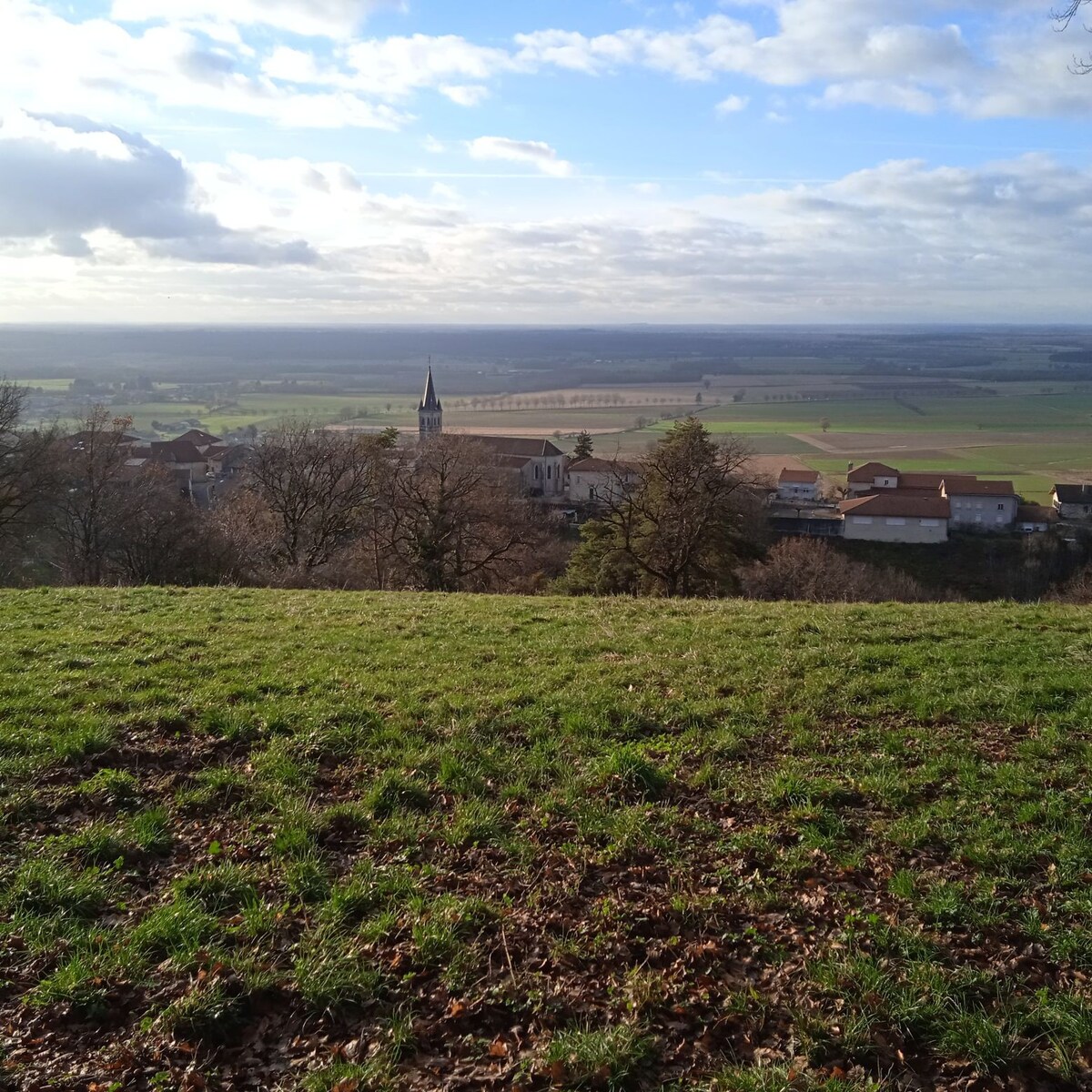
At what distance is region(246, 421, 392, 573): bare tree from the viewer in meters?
34.9

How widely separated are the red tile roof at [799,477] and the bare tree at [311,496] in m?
61.1

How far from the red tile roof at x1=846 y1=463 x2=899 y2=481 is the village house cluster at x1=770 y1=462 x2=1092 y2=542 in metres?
3.28

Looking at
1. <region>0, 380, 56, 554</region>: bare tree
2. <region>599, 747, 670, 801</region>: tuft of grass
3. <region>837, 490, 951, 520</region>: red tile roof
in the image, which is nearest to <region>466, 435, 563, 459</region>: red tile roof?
<region>837, 490, 951, 520</region>: red tile roof

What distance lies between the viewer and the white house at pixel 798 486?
3472 inches

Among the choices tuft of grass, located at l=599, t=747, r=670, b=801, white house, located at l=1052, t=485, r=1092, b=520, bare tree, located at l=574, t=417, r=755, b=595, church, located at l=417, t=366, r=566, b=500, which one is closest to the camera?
tuft of grass, located at l=599, t=747, r=670, b=801

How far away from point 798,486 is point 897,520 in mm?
15982

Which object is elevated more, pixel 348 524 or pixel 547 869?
pixel 547 869

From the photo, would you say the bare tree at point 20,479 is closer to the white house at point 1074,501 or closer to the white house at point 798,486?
the white house at point 798,486

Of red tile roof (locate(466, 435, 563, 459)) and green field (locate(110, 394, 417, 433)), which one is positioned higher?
green field (locate(110, 394, 417, 433))

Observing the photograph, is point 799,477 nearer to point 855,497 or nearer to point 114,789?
point 855,497

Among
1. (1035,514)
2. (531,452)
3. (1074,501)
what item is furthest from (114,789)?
(531,452)

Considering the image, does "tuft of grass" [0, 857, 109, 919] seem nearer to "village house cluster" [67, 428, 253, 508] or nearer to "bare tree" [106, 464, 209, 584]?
"bare tree" [106, 464, 209, 584]

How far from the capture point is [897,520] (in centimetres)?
7338

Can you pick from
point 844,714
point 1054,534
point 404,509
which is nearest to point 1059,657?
point 844,714
